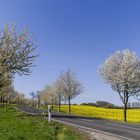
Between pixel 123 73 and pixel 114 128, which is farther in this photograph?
pixel 123 73

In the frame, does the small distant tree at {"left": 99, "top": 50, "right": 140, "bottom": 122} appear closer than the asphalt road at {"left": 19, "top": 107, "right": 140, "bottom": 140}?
No

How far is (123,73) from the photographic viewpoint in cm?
4197

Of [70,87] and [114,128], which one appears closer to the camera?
[114,128]

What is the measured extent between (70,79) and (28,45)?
154ft

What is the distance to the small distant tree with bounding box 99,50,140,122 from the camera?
4125 centimetres

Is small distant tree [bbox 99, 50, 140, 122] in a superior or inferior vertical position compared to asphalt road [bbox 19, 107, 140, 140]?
superior

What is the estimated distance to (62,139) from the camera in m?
14.4

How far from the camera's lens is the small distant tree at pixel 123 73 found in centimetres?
4125

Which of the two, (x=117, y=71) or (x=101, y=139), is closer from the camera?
(x=101, y=139)

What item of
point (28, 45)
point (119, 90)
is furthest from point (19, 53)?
point (119, 90)

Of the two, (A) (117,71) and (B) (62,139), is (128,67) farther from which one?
(B) (62,139)

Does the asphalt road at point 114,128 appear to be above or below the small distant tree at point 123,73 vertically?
below

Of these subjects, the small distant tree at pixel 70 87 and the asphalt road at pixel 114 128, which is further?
the small distant tree at pixel 70 87

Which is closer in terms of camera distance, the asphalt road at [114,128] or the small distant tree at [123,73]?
the asphalt road at [114,128]
